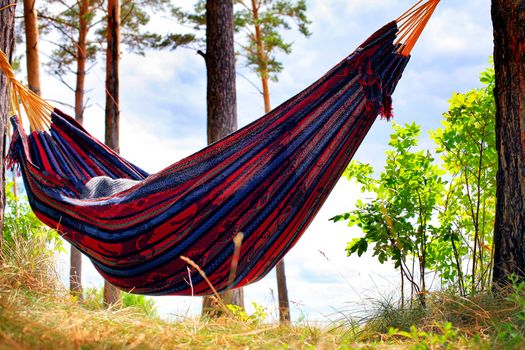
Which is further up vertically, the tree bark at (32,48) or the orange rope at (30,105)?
the tree bark at (32,48)

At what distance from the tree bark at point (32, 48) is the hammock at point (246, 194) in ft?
11.3

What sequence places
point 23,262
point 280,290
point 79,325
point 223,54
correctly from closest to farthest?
point 79,325, point 23,262, point 223,54, point 280,290

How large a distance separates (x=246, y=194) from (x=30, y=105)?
113 cm

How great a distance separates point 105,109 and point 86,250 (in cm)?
320

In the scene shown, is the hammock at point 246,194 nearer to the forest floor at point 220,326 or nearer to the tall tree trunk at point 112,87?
the forest floor at point 220,326

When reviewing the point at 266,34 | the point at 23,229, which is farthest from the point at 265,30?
the point at 23,229

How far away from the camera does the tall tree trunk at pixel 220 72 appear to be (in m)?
3.98

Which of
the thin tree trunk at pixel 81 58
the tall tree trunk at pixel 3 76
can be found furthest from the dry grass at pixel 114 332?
the thin tree trunk at pixel 81 58

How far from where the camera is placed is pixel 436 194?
287 centimetres

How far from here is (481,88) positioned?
2797 millimetres

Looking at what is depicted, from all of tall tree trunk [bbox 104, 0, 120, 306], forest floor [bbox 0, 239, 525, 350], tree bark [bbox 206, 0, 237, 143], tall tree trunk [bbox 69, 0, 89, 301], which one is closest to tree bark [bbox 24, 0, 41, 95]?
tall tree trunk [bbox 104, 0, 120, 306]

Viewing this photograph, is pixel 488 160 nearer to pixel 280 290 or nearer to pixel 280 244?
pixel 280 244


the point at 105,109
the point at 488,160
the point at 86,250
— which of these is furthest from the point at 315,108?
the point at 105,109

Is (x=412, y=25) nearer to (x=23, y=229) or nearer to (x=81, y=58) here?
(x=23, y=229)
